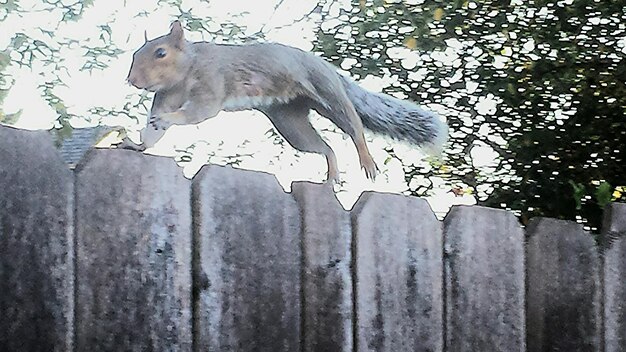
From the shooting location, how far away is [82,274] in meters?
0.82

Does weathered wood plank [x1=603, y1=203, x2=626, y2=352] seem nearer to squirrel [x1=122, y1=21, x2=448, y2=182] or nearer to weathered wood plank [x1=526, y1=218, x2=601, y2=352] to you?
weathered wood plank [x1=526, y1=218, x2=601, y2=352]

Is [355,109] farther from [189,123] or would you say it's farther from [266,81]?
[189,123]

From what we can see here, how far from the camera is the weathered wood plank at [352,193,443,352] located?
41.4 inches

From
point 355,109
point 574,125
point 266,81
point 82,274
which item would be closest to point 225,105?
point 266,81

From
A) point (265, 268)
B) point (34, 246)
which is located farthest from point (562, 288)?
point (34, 246)

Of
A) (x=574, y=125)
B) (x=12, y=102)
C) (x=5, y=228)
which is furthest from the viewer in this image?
(x=574, y=125)

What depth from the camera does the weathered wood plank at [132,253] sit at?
0.83 meters

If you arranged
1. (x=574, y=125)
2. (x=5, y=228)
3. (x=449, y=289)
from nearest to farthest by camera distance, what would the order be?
1. (x=5, y=228)
2. (x=449, y=289)
3. (x=574, y=125)

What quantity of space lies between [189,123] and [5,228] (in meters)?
0.30

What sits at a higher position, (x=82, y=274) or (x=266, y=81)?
(x=266, y=81)

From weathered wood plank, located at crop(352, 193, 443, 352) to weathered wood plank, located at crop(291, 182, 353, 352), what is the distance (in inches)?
0.7

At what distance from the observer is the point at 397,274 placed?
1087 millimetres

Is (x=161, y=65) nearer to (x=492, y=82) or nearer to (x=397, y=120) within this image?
(x=397, y=120)

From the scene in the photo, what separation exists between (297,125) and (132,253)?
0.39 m
